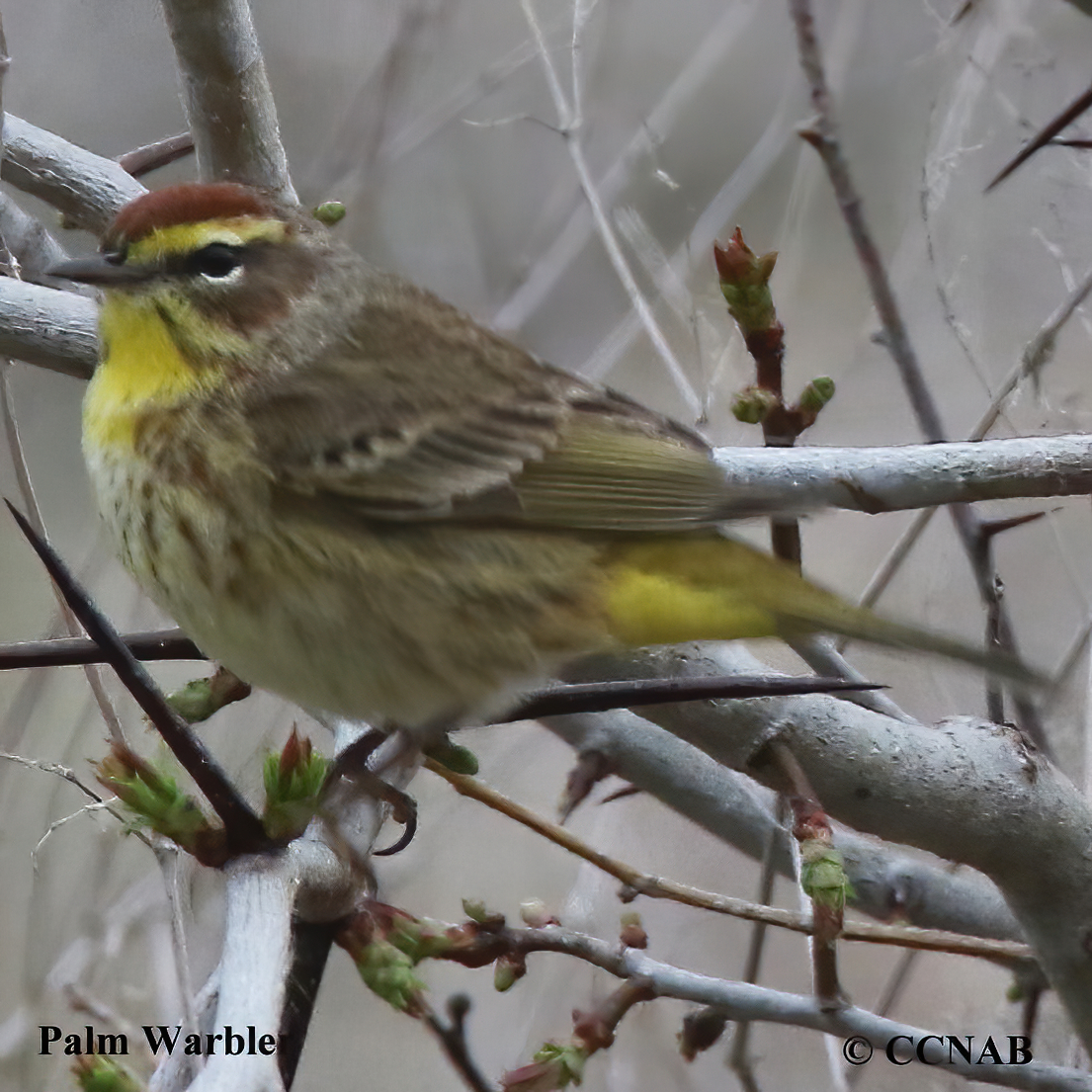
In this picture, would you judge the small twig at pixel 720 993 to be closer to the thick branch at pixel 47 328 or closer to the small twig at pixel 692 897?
the small twig at pixel 692 897

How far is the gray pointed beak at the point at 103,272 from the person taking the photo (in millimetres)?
1988

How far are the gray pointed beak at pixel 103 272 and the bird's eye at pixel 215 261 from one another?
0.08m

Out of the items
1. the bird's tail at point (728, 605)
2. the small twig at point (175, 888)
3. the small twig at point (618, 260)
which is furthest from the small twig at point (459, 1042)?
the small twig at point (618, 260)


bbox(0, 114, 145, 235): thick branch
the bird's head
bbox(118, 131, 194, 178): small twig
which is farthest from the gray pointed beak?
bbox(118, 131, 194, 178): small twig

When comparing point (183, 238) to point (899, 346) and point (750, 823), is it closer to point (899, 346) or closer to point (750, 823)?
point (899, 346)

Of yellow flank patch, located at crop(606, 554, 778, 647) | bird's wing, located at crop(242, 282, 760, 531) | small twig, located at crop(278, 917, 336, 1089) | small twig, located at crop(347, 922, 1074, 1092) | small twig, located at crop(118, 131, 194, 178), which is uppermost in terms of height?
small twig, located at crop(118, 131, 194, 178)

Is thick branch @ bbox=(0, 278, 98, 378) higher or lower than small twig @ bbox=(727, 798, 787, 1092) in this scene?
higher

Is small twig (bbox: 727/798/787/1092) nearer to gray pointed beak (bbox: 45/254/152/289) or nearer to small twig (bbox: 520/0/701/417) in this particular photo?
small twig (bbox: 520/0/701/417)

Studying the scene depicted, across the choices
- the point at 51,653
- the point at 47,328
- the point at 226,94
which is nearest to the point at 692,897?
the point at 51,653

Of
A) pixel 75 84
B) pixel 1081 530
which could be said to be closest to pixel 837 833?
pixel 1081 530

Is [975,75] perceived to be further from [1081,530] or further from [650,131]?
[1081,530]

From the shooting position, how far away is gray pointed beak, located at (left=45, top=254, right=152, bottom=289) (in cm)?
199

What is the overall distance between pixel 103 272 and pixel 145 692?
3.67 ft

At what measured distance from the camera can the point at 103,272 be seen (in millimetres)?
2025
